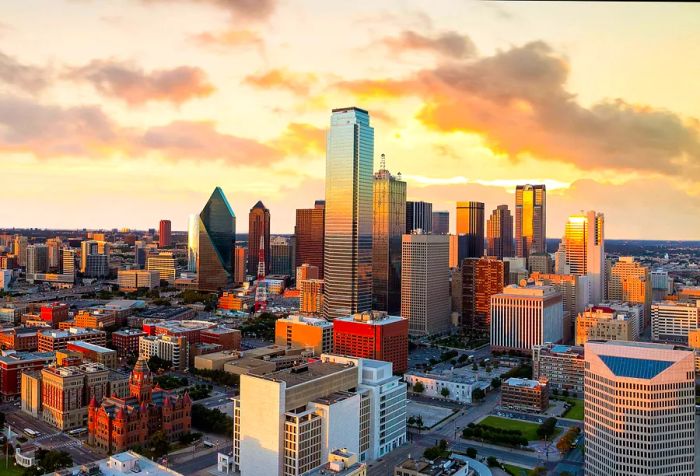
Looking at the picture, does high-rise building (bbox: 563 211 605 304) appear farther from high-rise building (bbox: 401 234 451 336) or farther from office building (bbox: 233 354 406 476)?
office building (bbox: 233 354 406 476)

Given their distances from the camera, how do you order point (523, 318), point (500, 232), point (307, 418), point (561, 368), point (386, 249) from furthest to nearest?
point (500, 232)
point (386, 249)
point (523, 318)
point (561, 368)
point (307, 418)

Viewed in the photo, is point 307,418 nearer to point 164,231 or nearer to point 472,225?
point 472,225

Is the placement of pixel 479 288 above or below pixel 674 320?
above

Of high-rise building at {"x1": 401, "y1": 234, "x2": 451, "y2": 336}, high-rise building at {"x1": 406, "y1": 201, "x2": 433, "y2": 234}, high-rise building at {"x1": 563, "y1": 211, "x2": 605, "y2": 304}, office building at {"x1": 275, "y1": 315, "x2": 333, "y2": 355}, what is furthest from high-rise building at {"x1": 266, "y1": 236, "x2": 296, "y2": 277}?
office building at {"x1": 275, "y1": 315, "x2": 333, "y2": 355}

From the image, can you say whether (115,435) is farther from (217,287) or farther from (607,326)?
(217,287)

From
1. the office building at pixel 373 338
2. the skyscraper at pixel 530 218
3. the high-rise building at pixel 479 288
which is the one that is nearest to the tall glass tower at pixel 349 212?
the office building at pixel 373 338

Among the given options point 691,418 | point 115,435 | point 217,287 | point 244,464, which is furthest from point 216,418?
point 217,287

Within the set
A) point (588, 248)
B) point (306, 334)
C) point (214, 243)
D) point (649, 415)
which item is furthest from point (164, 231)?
point (649, 415)

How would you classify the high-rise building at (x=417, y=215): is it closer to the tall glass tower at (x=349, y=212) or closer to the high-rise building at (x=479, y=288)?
the high-rise building at (x=479, y=288)
